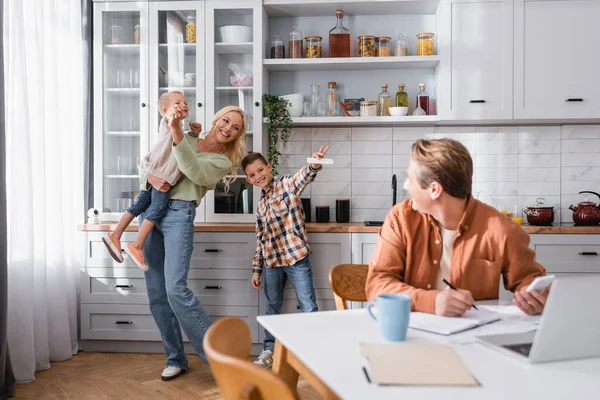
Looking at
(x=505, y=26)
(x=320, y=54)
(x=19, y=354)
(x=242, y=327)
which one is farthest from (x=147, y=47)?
(x=242, y=327)

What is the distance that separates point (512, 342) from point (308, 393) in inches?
71.8

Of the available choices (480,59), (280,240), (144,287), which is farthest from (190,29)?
(480,59)

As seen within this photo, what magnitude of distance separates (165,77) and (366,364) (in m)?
2.94

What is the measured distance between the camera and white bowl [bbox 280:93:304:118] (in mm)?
3617

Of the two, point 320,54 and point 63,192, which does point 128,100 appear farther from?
point 320,54

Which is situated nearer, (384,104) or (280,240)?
(280,240)

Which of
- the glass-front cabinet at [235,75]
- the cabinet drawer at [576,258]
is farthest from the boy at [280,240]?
the cabinet drawer at [576,258]

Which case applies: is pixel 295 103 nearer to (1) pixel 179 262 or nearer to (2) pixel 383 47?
(2) pixel 383 47

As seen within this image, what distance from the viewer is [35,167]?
3.10 m

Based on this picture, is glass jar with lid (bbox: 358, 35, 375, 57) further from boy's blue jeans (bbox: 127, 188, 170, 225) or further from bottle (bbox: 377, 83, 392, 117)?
boy's blue jeans (bbox: 127, 188, 170, 225)

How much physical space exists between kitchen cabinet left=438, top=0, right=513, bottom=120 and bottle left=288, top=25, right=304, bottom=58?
35.5 inches

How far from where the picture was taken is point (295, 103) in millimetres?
3629

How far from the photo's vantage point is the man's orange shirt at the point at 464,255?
1617 mm

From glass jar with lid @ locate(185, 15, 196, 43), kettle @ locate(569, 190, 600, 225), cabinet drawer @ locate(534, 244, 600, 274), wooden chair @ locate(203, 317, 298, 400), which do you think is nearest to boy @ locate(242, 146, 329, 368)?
glass jar with lid @ locate(185, 15, 196, 43)
